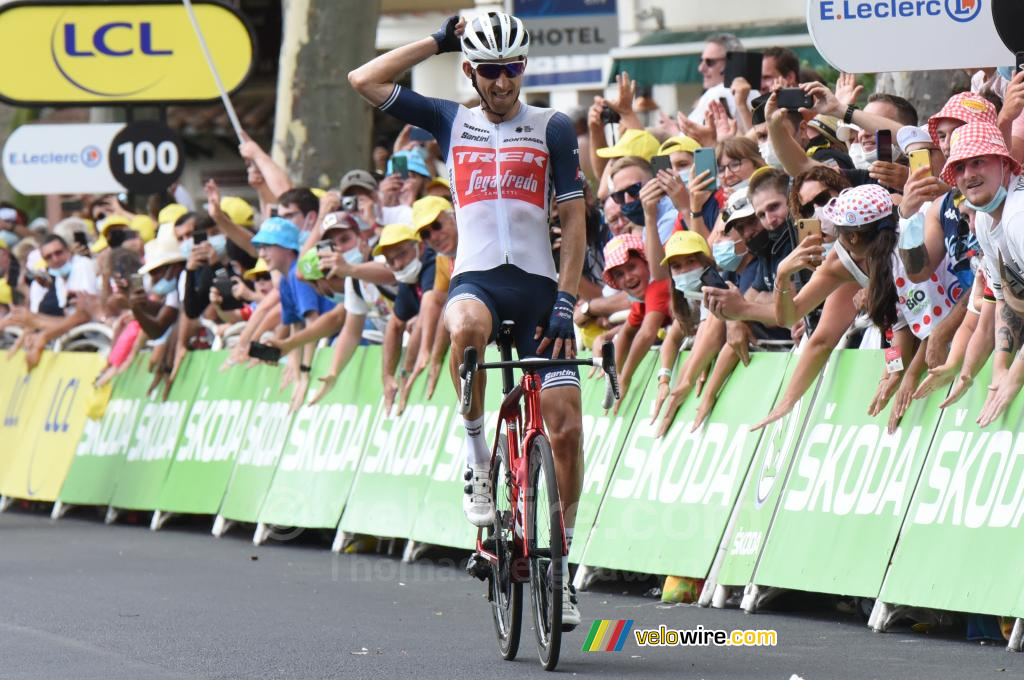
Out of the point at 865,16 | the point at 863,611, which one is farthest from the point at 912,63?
the point at 863,611

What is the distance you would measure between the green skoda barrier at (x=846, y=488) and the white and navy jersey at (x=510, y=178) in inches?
72.7

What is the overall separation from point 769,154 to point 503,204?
3.04m

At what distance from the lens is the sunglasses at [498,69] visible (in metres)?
8.66

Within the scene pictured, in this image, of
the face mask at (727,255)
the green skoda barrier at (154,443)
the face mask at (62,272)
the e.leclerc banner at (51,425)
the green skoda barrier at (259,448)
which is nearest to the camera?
the face mask at (727,255)

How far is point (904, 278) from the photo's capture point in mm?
9594

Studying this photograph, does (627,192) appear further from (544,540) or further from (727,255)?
(544,540)

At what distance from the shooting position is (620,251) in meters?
11.7

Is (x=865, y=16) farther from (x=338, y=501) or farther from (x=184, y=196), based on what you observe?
(x=184, y=196)

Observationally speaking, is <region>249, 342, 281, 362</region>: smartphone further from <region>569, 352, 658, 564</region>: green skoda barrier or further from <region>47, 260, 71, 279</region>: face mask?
<region>47, 260, 71, 279</region>: face mask

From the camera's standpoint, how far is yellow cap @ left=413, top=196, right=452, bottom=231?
12008 mm

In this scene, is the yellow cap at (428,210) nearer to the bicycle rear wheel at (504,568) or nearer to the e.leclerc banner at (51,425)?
the bicycle rear wheel at (504,568)

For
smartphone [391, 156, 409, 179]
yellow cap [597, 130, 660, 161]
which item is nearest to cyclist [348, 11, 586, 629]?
yellow cap [597, 130, 660, 161]

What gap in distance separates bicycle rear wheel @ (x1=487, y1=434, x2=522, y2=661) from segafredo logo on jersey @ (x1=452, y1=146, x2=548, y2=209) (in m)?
1.04

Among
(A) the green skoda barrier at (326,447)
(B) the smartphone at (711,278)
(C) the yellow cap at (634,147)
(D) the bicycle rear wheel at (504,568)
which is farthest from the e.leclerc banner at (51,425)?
(D) the bicycle rear wheel at (504,568)
